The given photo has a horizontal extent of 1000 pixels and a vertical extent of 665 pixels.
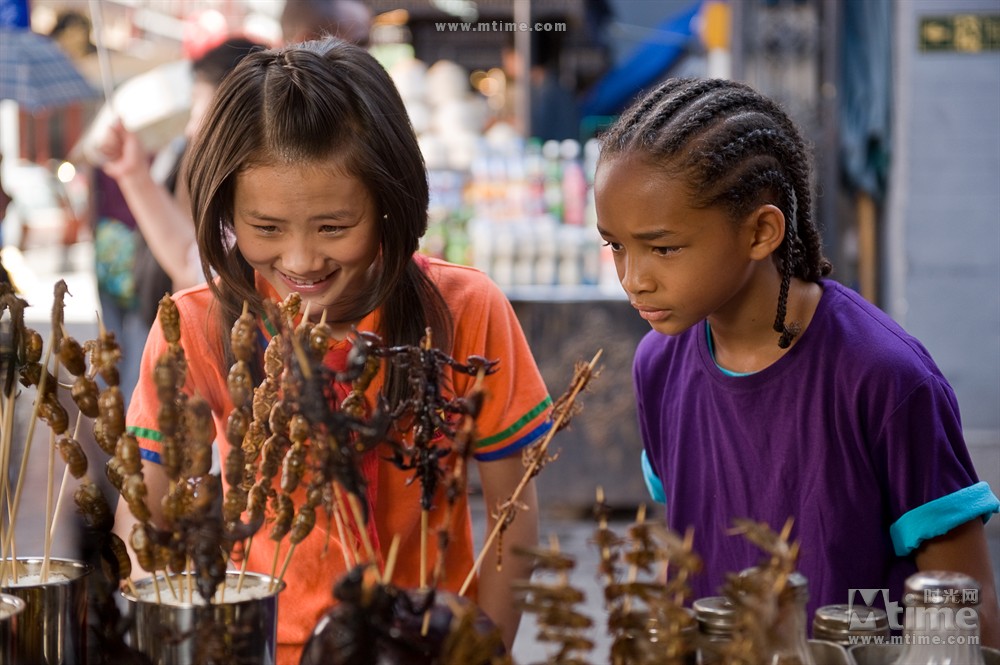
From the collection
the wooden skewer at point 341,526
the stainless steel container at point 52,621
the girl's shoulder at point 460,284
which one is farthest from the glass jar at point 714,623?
the girl's shoulder at point 460,284

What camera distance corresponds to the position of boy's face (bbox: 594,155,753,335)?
1.31 meters

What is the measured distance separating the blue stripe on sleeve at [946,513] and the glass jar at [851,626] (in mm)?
366

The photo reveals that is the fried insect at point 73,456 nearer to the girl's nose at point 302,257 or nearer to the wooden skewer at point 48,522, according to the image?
the wooden skewer at point 48,522

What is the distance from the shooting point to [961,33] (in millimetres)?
4758

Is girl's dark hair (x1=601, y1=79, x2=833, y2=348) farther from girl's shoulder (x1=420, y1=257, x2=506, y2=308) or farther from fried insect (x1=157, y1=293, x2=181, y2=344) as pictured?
fried insect (x1=157, y1=293, x2=181, y2=344)

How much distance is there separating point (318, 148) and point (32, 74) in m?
2.90

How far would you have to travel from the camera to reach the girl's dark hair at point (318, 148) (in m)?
1.37

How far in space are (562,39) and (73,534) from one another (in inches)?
270

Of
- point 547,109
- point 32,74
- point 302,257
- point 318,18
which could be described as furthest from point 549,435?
point 547,109

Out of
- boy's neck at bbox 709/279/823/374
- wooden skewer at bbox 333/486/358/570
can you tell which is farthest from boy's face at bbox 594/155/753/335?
wooden skewer at bbox 333/486/358/570

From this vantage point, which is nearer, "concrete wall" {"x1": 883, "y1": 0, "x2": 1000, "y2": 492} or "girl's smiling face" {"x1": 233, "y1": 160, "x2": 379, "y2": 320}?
"girl's smiling face" {"x1": 233, "y1": 160, "x2": 379, "y2": 320}

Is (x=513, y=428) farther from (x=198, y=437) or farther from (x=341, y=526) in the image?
(x=198, y=437)

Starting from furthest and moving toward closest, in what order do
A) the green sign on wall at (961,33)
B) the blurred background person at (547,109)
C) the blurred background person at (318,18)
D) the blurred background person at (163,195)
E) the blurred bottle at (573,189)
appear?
the blurred background person at (547,109) → the blurred bottle at (573,189) → the green sign on wall at (961,33) → the blurred background person at (163,195) → the blurred background person at (318,18)

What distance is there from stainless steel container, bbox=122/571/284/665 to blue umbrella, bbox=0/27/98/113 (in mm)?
3235
